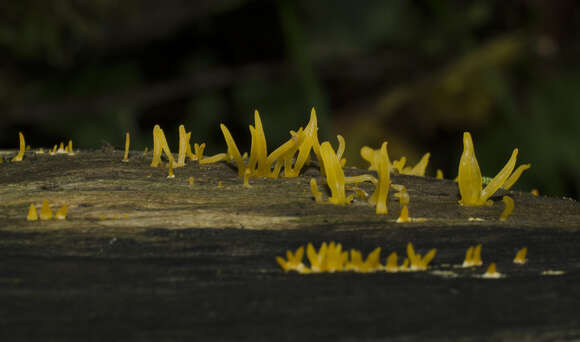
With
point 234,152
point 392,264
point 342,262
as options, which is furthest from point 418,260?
point 234,152

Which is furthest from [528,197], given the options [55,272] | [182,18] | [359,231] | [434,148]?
[182,18]

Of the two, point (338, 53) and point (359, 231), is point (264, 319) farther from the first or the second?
point (338, 53)

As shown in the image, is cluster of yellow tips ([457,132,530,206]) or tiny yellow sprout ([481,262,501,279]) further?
cluster of yellow tips ([457,132,530,206])

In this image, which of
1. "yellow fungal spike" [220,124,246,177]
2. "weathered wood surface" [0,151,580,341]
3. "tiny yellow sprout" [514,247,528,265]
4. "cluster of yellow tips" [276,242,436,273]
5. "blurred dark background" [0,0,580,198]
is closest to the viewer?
"weathered wood surface" [0,151,580,341]

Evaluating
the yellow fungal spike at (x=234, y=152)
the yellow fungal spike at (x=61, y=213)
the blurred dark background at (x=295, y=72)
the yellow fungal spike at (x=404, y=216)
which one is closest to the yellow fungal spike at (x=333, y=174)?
the yellow fungal spike at (x=404, y=216)

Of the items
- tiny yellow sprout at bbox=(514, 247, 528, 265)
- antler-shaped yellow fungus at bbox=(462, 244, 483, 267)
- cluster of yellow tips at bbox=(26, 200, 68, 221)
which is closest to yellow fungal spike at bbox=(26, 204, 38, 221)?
cluster of yellow tips at bbox=(26, 200, 68, 221)

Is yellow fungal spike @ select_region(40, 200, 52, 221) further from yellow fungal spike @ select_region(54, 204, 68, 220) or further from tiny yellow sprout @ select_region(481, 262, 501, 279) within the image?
tiny yellow sprout @ select_region(481, 262, 501, 279)

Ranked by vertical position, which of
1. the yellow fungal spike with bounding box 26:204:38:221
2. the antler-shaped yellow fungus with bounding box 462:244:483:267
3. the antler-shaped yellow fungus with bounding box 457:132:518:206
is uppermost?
the antler-shaped yellow fungus with bounding box 457:132:518:206
